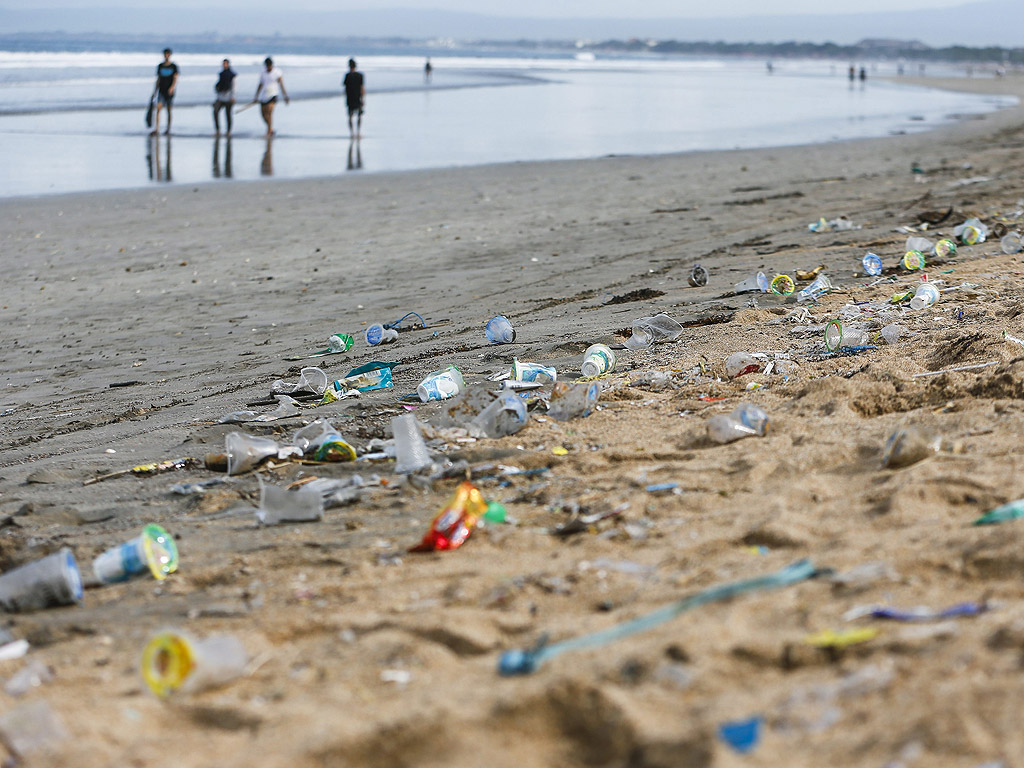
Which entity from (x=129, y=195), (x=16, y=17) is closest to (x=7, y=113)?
(x=129, y=195)

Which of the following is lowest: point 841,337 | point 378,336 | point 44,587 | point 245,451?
point 44,587

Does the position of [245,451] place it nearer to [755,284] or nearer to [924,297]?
[755,284]

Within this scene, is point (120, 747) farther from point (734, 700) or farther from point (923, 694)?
point (923, 694)

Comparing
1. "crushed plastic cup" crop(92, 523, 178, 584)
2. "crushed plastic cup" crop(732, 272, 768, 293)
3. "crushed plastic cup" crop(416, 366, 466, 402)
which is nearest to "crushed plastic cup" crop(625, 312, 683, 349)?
"crushed plastic cup" crop(732, 272, 768, 293)

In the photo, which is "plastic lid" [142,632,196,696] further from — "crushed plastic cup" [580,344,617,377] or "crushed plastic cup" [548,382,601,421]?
"crushed plastic cup" [580,344,617,377]

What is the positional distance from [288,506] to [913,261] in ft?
15.8

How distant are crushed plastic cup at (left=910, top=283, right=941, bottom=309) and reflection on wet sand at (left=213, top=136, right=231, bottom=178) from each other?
34.7 ft

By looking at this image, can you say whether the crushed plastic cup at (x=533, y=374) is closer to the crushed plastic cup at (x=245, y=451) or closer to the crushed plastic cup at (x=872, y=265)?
the crushed plastic cup at (x=245, y=451)

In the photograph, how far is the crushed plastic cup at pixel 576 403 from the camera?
12.7ft

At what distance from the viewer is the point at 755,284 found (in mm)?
5879

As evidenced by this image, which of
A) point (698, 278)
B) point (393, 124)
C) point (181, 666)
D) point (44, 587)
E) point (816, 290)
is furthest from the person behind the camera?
point (393, 124)

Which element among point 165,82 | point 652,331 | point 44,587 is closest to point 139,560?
point 44,587

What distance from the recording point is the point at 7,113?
21.7 meters

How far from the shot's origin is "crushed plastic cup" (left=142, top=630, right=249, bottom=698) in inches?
81.0
